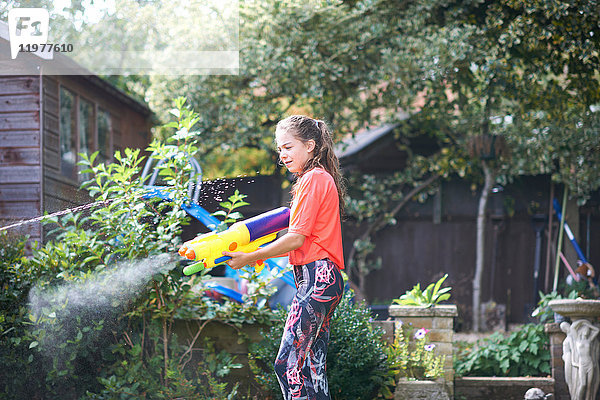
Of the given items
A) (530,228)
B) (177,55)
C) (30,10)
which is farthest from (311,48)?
(530,228)

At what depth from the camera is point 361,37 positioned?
22.6 feet

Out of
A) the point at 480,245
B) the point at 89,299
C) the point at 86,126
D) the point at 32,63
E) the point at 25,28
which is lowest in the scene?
the point at 480,245

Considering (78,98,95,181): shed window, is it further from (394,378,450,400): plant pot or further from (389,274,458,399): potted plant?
(394,378,450,400): plant pot

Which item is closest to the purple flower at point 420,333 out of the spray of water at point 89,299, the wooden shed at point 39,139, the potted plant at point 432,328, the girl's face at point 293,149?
the potted plant at point 432,328

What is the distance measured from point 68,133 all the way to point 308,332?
451cm

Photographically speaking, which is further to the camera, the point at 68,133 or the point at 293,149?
the point at 68,133

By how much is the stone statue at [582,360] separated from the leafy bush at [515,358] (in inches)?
14.8

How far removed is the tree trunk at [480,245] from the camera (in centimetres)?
837

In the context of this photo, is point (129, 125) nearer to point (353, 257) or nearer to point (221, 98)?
point (221, 98)

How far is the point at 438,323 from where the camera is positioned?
414 centimetres

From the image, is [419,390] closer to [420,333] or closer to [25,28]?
[420,333]

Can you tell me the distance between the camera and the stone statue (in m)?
4.32

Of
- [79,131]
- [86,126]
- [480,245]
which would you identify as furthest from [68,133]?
[480,245]

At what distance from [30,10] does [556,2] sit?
4.51 m
